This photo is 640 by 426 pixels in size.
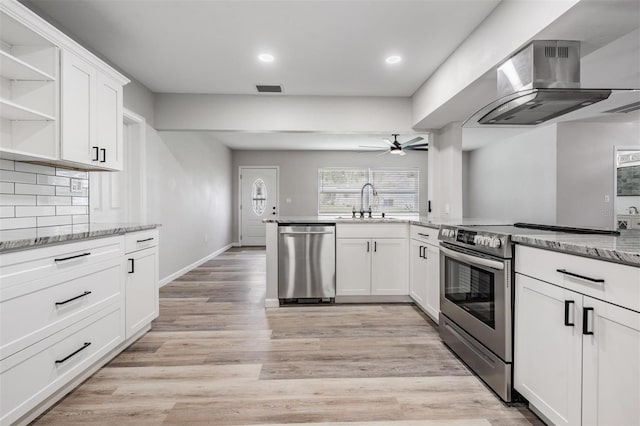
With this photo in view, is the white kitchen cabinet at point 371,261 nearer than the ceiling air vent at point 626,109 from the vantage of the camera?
No

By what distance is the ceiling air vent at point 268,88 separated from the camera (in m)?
3.81

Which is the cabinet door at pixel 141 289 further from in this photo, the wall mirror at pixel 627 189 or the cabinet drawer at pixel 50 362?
the wall mirror at pixel 627 189

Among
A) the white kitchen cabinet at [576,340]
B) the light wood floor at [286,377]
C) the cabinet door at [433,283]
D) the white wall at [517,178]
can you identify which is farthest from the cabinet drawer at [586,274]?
the white wall at [517,178]

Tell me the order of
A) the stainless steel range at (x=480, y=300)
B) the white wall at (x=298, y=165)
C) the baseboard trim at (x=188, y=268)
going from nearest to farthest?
the stainless steel range at (x=480, y=300) < the baseboard trim at (x=188, y=268) < the white wall at (x=298, y=165)

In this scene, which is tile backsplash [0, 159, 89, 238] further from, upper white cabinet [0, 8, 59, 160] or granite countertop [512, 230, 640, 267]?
granite countertop [512, 230, 640, 267]

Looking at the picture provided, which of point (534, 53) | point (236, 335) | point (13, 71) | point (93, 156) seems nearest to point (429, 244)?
point (534, 53)

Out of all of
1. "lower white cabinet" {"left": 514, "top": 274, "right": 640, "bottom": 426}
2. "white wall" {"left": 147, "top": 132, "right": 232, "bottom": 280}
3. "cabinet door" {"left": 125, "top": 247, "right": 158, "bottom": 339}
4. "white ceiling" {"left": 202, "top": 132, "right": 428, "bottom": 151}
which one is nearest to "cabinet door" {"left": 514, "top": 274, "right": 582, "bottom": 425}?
"lower white cabinet" {"left": 514, "top": 274, "right": 640, "bottom": 426}

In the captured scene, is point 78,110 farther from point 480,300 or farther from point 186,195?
point 186,195

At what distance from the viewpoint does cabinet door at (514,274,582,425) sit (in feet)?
4.45

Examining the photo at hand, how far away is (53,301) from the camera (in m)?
1.66

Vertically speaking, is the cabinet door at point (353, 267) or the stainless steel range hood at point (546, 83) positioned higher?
the stainless steel range hood at point (546, 83)

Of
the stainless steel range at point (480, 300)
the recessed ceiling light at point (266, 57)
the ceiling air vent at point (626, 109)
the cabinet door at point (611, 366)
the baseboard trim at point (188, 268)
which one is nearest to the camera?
the cabinet door at point (611, 366)

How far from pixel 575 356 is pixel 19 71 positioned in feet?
10.5

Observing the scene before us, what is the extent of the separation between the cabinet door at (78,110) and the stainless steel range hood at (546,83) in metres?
2.71
